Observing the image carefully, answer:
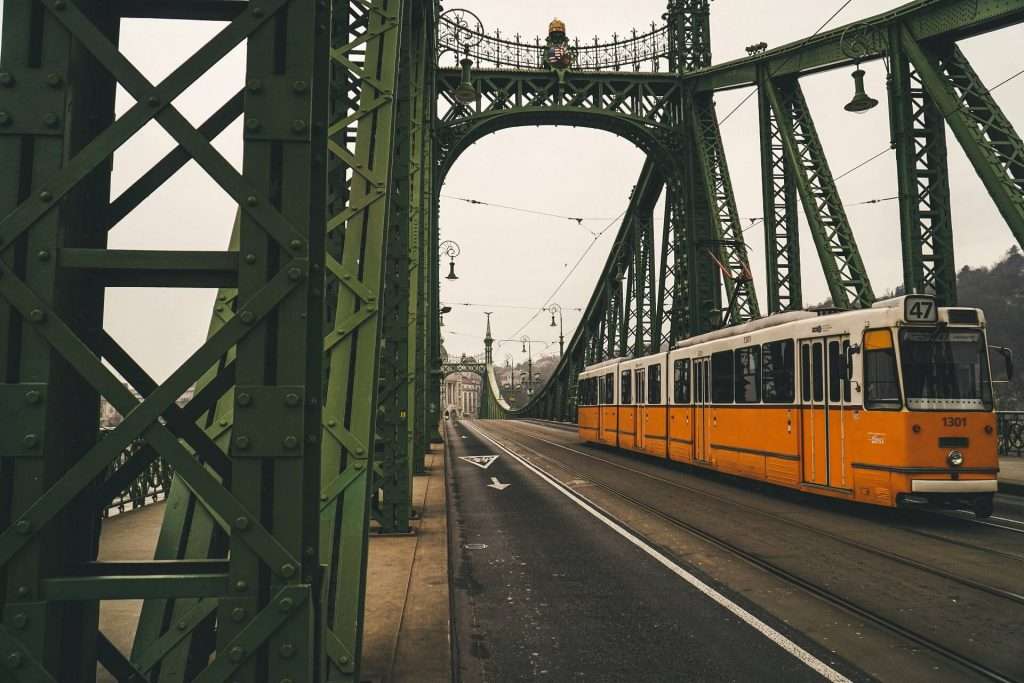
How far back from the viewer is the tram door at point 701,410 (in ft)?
47.9

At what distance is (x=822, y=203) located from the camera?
17172 millimetres

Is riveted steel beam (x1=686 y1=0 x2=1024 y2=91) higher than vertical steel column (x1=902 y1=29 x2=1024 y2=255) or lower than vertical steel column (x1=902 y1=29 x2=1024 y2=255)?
higher

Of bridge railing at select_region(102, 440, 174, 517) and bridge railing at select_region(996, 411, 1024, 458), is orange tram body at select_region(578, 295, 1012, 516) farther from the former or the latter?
bridge railing at select_region(102, 440, 174, 517)

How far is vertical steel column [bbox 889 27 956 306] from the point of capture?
14.0 meters

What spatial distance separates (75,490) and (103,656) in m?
0.81

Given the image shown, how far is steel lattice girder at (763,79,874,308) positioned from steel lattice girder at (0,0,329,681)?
50.4 ft

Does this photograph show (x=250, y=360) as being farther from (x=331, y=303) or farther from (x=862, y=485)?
(x=862, y=485)

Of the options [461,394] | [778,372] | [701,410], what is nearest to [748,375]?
[778,372]

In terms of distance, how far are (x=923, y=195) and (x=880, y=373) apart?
6973 millimetres

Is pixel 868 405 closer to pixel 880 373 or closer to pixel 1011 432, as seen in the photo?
pixel 880 373

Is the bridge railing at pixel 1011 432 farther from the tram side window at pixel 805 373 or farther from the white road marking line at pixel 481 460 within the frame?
the white road marking line at pixel 481 460

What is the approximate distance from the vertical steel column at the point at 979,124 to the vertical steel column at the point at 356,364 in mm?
12158

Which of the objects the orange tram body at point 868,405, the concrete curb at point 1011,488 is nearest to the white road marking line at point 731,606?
the orange tram body at point 868,405

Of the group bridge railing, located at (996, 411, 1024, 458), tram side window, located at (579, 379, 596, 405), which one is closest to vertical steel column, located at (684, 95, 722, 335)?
tram side window, located at (579, 379, 596, 405)
